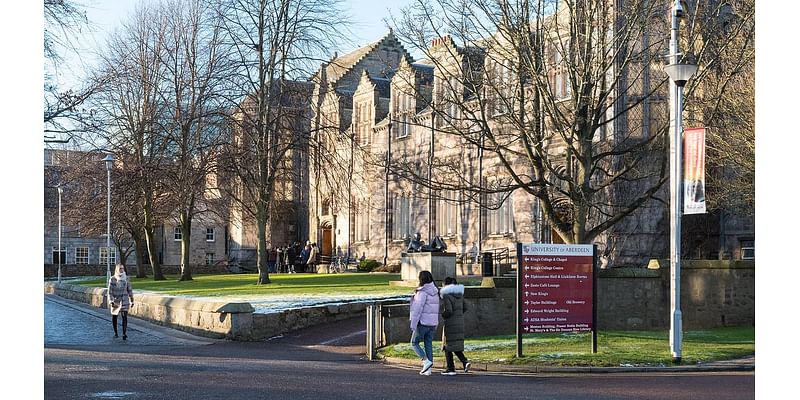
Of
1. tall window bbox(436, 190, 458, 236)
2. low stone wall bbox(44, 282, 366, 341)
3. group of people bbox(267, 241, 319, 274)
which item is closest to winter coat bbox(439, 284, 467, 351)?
low stone wall bbox(44, 282, 366, 341)

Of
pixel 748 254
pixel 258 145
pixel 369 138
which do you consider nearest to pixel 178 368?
pixel 258 145

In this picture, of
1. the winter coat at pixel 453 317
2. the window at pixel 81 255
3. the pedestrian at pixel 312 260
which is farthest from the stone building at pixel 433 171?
the window at pixel 81 255

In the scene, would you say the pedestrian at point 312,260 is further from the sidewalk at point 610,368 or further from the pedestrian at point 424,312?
the pedestrian at point 424,312

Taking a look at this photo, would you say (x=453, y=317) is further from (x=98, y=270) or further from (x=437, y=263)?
(x=98, y=270)

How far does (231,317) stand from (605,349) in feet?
31.0

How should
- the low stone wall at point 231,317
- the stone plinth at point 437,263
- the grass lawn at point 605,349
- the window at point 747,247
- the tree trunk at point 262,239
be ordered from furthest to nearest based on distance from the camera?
the window at point 747,247, the tree trunk at point 262,239, the stone plinth at point 437,263, the low stone wall at point 231,317, the grass lawn at point 605,349

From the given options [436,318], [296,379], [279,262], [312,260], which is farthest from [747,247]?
[279,262]

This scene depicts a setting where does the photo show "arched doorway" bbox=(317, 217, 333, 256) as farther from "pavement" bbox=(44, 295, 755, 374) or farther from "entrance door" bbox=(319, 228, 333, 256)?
"pavement" bbox=(44, 295, 755, 374)

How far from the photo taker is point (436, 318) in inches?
738

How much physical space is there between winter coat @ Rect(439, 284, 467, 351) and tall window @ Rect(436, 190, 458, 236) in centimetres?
3319

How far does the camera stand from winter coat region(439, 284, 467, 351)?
59.6 ft

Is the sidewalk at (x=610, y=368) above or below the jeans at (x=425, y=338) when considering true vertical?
below

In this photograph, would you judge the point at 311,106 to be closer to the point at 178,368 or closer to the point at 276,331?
the point at 276,331

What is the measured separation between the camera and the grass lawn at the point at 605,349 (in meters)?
19.4
